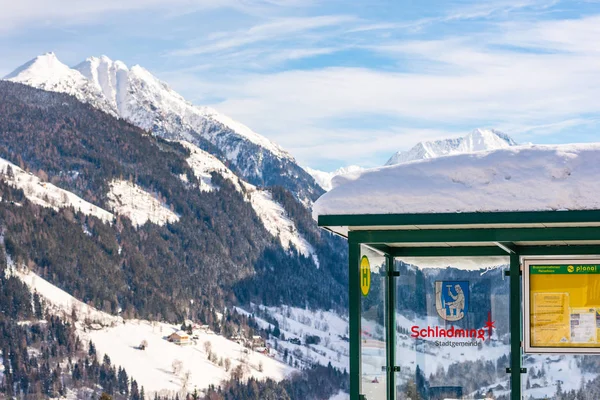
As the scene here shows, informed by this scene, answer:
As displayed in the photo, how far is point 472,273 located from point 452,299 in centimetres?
34

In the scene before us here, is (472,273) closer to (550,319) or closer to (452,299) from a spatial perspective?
(452,299)

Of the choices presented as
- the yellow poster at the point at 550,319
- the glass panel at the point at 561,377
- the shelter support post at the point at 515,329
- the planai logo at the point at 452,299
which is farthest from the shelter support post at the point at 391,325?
the yellow poster at the point at 550,319

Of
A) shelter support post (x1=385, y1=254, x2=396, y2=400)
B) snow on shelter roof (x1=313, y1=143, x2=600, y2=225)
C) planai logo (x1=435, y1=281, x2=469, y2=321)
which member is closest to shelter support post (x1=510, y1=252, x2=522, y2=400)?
planai logo (x1=435, y1=281, x2=469, y2=321)

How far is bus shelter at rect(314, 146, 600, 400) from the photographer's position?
9.58 metres

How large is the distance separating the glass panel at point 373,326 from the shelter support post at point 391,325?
0.12 metres

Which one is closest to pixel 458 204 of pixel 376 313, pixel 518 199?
pixel 518 199

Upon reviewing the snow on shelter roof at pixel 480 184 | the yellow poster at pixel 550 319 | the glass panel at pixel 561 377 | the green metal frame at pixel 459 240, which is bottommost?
the glass panel at pixel 561 377

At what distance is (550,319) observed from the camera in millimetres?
10680

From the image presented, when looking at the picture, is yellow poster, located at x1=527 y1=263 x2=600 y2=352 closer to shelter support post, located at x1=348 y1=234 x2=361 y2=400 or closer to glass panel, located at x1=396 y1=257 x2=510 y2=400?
glass panel, located at x1=396 y1=257 x2=510 y2=400

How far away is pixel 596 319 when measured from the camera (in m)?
10.6

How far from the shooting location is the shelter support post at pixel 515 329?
35.1 ft

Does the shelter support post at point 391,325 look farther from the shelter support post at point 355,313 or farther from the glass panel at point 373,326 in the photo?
the shelter support post at point 355,313

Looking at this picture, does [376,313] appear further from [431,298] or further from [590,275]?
[590,275]

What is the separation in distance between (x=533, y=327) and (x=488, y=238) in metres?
1.21
